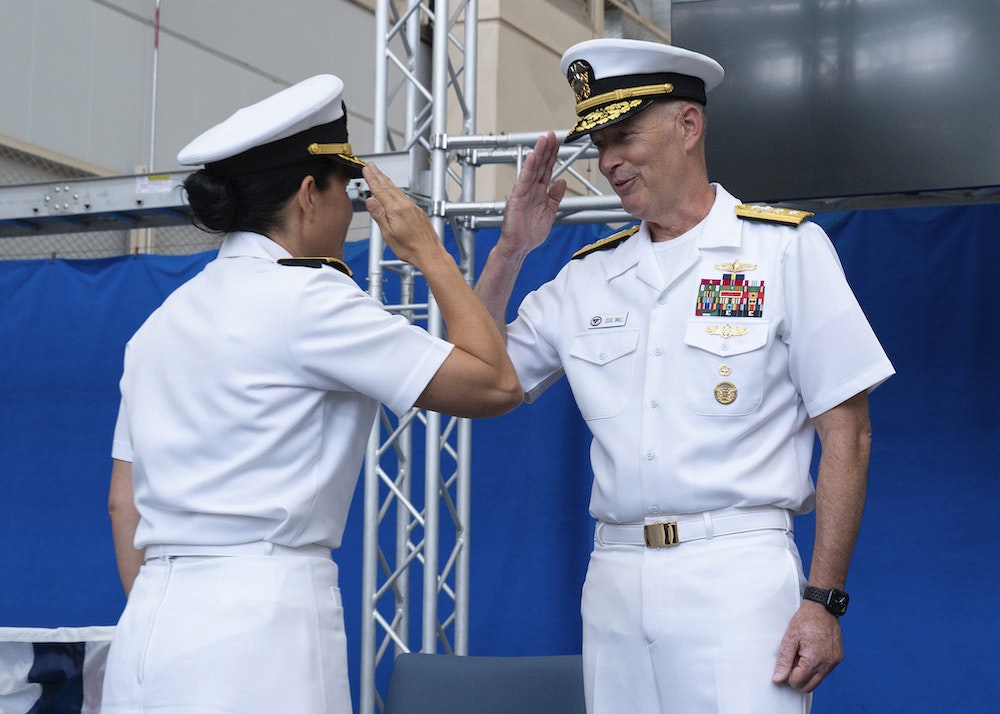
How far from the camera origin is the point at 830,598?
1803 millimetres

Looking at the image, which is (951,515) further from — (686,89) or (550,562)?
(686,89)

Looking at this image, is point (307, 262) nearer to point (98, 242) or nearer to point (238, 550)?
point (238, 550)

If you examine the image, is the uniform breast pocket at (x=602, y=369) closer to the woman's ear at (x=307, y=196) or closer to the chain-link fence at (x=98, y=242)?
the woman's ear at (x=307, y=196)

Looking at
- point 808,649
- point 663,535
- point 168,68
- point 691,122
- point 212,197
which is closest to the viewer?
point 212,197

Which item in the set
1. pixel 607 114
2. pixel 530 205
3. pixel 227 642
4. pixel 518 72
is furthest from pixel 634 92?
pixel 518 72

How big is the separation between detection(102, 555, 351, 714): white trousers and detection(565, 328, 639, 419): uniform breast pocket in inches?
26.0

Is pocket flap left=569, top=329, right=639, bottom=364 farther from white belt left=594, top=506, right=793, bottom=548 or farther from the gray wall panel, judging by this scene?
the gray wall panel

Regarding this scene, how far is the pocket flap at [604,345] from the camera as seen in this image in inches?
80.6

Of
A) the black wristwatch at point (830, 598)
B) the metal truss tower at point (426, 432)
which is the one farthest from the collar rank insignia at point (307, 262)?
the metal truss tower at point (426, 432)

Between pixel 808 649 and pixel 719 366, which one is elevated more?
pixel 719 366

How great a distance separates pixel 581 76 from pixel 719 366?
0.64 meters

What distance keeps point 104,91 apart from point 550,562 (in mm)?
3747


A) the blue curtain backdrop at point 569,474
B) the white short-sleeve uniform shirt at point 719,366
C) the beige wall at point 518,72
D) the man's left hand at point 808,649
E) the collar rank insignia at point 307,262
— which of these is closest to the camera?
the collar rank insignia at point 307,262

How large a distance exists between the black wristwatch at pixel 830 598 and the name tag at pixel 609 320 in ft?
1.85
